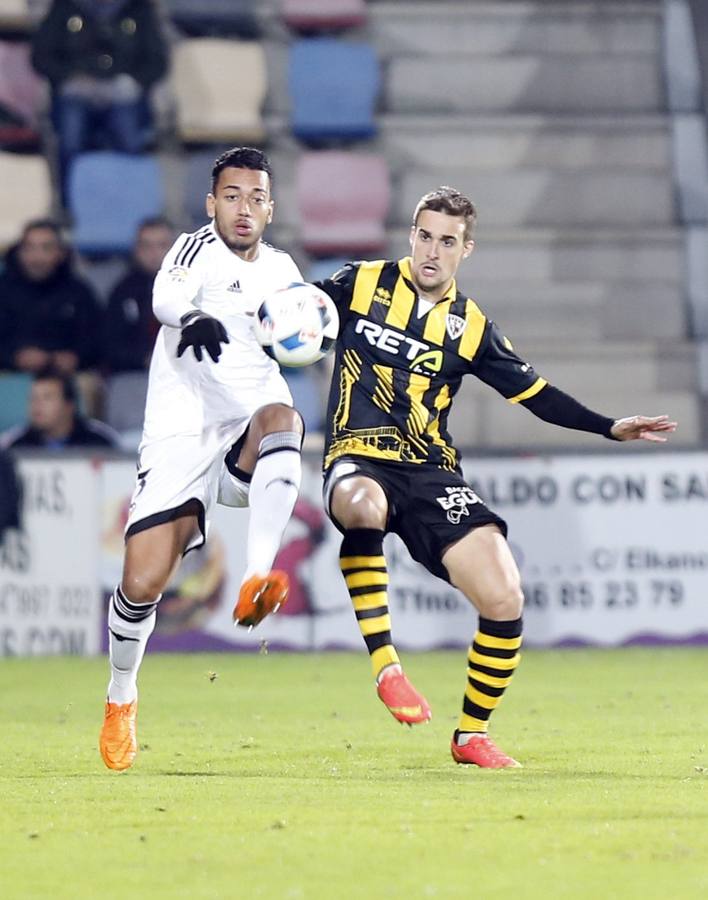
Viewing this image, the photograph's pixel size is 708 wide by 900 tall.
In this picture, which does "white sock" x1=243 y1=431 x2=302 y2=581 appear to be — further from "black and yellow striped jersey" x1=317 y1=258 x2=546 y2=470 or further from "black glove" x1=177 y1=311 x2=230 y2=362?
"black glove" x1=177 y1=311 x2=230 y2=362

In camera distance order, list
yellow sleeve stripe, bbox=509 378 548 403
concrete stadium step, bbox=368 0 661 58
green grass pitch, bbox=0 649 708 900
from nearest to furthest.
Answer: green grass pitch, bbox=0 649 708 900, yellow sleeve stripe, bbox=509 378 548 403, concrete stadium step, bbox=368 0 661 58

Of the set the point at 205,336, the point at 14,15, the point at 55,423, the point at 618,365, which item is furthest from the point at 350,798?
the point at 14,15

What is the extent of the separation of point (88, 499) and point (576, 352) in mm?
4216

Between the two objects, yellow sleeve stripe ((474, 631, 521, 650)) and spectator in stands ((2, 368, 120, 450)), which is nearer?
yellow sleeve stripe ((474, 631, 521, 650))

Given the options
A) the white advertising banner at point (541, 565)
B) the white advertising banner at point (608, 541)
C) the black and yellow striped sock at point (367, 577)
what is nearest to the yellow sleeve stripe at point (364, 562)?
the black and yellow striped sock at point (367, 577)

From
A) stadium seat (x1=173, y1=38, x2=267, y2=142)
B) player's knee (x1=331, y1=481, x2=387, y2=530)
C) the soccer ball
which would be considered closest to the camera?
the soccer ball

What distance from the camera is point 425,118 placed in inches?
583

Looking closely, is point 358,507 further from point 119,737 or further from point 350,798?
point 350,798

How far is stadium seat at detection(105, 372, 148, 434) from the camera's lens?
12867 mm

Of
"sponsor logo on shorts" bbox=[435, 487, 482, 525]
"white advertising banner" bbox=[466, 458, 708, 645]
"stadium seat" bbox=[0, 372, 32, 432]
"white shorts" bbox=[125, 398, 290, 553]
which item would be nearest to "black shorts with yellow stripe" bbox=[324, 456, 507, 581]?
"sponsor logo on shorts" bbox=[435, 487, 482, 525]

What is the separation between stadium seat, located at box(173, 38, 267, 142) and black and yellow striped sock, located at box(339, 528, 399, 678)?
28.5 feet

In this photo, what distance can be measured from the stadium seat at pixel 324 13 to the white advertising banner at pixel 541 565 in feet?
16.1

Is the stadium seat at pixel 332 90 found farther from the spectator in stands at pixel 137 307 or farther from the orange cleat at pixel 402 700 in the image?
the orange cleat at pixel 402 700

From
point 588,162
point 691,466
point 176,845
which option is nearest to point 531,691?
point 691,466
